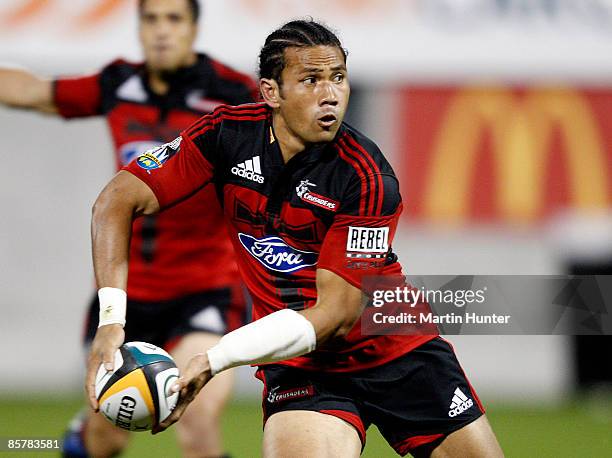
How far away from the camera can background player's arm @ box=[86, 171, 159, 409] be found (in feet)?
14.6

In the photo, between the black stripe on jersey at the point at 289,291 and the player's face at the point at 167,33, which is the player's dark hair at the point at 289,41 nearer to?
the black stripe on jersey at the point at 289,291

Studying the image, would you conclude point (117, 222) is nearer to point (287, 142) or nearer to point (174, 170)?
point (174, 170)

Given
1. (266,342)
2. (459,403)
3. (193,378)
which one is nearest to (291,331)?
(266,342)

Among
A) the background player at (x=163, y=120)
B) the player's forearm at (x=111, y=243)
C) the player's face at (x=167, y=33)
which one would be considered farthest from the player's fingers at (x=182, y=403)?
the player's face at (x=167, y=33)

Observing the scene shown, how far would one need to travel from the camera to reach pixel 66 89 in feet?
21.7

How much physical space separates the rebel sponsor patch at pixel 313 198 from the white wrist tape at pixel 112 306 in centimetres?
78

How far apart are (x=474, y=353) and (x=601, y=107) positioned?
8.54 ft

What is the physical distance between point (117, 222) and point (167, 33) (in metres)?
2.31

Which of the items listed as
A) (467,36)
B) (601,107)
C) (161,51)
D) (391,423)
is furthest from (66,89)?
(601,107)

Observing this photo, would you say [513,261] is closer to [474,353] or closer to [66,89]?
[474,353]

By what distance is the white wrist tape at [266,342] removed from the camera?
4094mm

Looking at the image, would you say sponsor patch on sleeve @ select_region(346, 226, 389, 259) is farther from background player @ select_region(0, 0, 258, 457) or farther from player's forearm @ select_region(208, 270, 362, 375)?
background player @ select_region(0, 0, 258, 457)

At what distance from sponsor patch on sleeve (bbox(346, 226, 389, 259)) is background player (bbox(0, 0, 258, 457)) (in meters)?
1.94

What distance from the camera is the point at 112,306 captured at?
4340 millimetres
